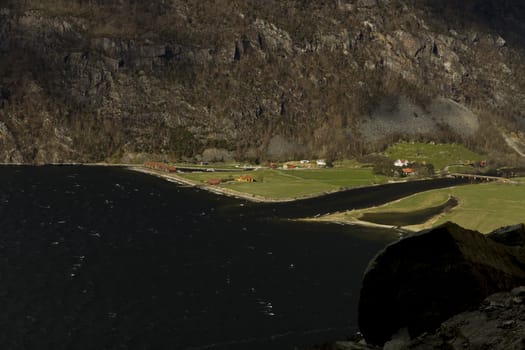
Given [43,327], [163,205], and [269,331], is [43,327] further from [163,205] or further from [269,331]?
[163,205]

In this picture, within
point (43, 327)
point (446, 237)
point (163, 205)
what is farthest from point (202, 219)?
point (446, 237)

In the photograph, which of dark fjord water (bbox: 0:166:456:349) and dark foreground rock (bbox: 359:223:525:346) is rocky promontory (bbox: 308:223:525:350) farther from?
dark fjord water (bbox: 0:166:456:349)

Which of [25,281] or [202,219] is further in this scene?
[202,219]

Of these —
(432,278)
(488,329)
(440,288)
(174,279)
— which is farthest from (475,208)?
(488,329)

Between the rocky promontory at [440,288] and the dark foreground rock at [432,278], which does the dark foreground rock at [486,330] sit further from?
the dark foreground rock at [432,278]

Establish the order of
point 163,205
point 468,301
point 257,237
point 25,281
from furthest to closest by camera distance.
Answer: point 163,205 → point 257,237 → point 25,281 → point 468,301

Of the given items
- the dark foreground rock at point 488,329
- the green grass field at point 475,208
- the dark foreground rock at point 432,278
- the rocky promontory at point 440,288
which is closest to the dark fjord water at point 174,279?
the green grass field at point 475,208
